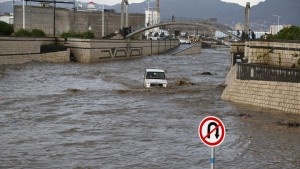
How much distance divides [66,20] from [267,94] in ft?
245

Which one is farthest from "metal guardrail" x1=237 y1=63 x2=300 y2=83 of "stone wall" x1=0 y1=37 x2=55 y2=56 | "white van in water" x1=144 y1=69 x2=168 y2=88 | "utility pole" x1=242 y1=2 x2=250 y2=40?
"utility pole" x1=242 y1=2 x2=250 y2=40

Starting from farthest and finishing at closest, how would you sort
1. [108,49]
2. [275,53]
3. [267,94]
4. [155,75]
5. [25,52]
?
[108,49] < [25,52] < [155,75] < [275,53] < [267,94]

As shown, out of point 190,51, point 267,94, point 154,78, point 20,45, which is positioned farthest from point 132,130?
point 190,51

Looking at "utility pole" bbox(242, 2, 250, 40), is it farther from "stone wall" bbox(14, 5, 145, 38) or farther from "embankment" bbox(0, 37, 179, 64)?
"stone wall" bbox(14, 5, 145, 38)

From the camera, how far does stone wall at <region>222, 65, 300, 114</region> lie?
22531 mm

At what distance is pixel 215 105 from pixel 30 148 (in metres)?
12.2

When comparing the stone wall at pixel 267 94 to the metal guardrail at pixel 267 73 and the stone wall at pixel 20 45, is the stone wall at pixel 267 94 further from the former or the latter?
the stone wall at pixel 20 45

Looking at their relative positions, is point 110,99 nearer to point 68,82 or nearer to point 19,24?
point 68,82

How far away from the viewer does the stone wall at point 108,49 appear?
59656mm

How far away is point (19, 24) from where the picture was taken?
8581 centimetres

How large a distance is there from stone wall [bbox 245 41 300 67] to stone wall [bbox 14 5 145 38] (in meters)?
56.9

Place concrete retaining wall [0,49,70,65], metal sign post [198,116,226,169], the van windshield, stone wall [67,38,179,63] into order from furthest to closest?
stone wall [67,38,179,63] < concrete retaining wall [0,49,70,65] < the van windshield < metal sign post [198,116,226,169]

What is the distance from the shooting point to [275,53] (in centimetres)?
2609

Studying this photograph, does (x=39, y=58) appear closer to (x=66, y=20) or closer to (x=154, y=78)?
(x=154, y=78)
